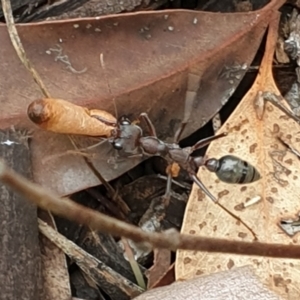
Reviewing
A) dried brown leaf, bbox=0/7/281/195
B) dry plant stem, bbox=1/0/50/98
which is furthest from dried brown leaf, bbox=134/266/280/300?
dry plant stem, bbox=1/0/50/98

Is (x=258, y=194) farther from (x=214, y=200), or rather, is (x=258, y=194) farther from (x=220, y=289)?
(x=220, y=289)

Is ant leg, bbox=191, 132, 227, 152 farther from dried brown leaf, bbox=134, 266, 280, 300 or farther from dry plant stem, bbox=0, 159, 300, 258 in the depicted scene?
dry plant stem, bbox=0, 159, 300, 258

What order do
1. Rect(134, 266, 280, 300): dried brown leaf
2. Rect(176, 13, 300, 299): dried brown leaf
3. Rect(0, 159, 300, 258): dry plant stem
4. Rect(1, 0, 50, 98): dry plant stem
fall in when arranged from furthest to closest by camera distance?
1. Rect(1, 0, 50, 98): dry plant stem
2. Rect(176, 13, 300, 299): dried brown leaf
3. Rect(134, 266, 280, 300): dried brown leaf
4. Rect(0, 159, 300, 258): dry plant stem

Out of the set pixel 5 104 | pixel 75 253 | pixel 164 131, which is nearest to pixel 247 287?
pixel 75 253

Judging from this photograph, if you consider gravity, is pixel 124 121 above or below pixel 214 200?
above

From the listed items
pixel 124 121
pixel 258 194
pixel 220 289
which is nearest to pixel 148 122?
pixel 124 121

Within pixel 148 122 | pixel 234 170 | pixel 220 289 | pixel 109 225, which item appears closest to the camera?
pixel 109 225

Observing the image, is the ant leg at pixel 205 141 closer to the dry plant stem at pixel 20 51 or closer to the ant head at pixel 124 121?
the ant head at pixel 124 121
